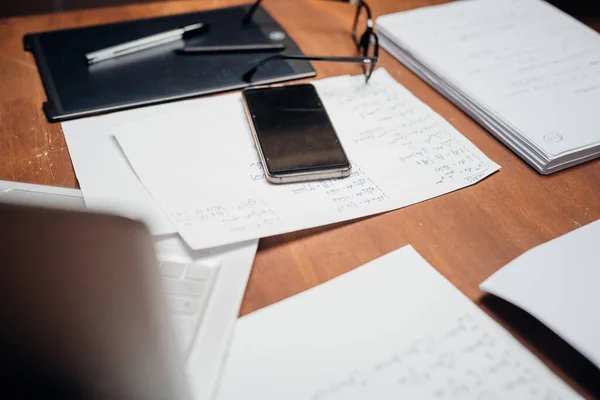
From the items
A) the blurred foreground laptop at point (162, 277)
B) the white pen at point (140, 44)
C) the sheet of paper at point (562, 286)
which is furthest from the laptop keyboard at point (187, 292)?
the white pen at point (140, 44)

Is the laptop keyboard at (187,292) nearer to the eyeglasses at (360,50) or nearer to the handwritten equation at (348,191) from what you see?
the handwritten equation at (348,191)

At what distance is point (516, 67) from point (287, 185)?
1.23 feet

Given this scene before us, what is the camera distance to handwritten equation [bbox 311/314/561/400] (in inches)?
15.6

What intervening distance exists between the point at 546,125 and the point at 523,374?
12.5 inches

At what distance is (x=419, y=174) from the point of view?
58 cm

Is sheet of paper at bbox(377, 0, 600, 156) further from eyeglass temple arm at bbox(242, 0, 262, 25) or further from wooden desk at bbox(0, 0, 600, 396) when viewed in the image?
eyeglass temple arm at bbox(242, 0, 262, 25)

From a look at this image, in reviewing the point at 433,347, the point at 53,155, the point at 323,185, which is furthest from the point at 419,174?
the point at 53,155

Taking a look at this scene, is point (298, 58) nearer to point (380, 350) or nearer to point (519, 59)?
point (519, 59)

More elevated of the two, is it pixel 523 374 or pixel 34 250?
pixel 34 250

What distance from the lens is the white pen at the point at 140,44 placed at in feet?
2.25

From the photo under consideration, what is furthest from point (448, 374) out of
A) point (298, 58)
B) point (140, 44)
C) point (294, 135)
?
point (140, 44)

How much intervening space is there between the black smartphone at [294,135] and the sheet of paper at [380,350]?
0.42ft

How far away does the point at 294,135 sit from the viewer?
0.58 metres

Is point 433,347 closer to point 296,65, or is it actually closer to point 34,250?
point 34,250
